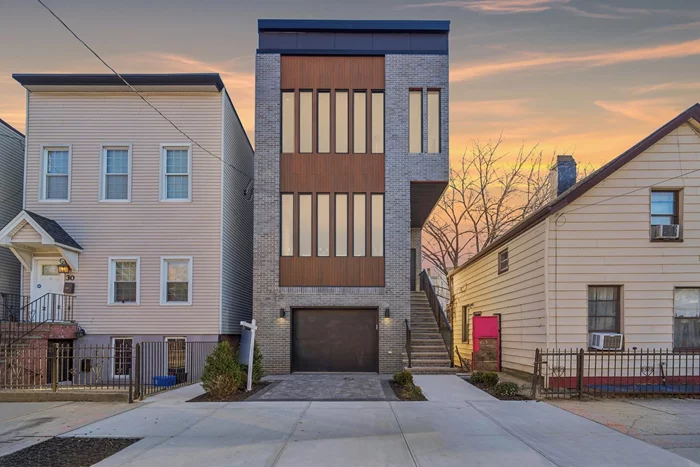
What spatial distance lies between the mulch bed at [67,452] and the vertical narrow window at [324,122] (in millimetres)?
12403

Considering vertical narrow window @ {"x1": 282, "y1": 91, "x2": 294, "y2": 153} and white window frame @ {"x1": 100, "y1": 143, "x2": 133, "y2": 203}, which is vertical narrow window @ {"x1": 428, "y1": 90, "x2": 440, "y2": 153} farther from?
white window frame @ {"x1": 100, "y1": 143, "x2": 133, "y2": 203}

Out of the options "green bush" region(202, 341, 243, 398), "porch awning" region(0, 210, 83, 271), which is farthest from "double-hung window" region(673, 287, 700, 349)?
"porch awning" region(0, 210, 83, 271)

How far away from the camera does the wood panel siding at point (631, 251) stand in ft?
46.9

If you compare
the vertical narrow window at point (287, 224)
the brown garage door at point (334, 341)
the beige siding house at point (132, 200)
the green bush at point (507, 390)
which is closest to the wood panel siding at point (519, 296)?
the green bush at point (507, 390)

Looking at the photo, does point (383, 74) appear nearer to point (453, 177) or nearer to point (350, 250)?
point (350, 250)

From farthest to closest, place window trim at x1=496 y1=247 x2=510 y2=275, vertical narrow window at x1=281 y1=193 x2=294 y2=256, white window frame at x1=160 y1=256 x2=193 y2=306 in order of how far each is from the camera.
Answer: vertical narrow window at x1=281 y1=193 x2=294 y2=256 < white window frame at x1=160 y1=256 x2=193 y2=306 < window trim at x1=496 y1=247 x2=510 y2=275

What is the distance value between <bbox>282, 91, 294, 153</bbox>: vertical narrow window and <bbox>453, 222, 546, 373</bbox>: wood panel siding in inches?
317

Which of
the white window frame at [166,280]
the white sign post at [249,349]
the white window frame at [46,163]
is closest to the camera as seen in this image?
the white sign post at [249,349]

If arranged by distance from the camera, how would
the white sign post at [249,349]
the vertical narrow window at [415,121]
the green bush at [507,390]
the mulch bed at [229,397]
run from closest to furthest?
1. the mulch bed at [229,397]
2. the green bush at [507,390]
3. the white sign post at [249,349]
4. the vertical narrow window at [415,121]

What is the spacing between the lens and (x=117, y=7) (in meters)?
13.3

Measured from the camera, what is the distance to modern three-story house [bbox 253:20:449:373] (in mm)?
19266

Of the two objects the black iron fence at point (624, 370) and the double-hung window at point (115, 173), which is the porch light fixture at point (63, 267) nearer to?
the double-hung window at point (115, 173)

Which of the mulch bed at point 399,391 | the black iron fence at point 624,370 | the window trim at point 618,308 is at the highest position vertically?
the window trim at point 618,308

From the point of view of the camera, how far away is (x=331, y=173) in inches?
771
